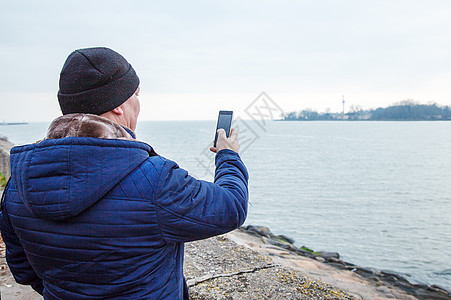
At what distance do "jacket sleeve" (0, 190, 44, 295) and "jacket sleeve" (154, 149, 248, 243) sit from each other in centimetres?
80

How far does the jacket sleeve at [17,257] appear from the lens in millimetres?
1837

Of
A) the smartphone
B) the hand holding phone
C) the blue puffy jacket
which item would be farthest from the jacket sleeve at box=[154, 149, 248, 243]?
the smartphone

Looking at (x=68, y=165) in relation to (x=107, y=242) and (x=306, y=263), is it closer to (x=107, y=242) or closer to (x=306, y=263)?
(x=107, y=242)

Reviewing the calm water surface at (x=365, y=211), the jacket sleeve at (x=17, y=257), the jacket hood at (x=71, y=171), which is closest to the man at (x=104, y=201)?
the jacket hood at (x=71, y=171)

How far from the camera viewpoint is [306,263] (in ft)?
40.6

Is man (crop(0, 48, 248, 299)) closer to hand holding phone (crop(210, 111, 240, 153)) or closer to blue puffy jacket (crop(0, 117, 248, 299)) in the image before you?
blue puffy jacket (crop(0, 117, 248, 299))

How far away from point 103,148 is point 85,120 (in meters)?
0.20

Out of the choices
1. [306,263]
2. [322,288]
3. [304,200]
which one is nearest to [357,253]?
[306,263]

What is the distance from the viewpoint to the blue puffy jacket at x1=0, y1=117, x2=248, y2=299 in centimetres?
143

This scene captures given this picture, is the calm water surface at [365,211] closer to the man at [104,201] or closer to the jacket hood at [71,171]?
the man at [104,201]

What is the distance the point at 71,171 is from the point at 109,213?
0.21 meters

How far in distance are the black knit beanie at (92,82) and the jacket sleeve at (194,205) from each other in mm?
408

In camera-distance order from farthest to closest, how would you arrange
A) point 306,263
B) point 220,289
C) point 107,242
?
point 306,263 < point 220,289 < point 107,242

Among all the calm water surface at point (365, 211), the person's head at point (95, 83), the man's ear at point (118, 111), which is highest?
the person's head at point (95, 83)
